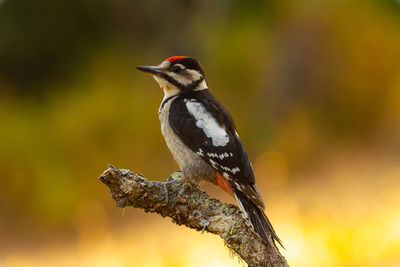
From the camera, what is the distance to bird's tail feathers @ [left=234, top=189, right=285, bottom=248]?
2.18m

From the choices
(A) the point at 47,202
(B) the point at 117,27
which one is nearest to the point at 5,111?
(A) the point at 47,202

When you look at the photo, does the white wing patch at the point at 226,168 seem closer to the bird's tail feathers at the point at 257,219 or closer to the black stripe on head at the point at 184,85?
the bird's tail feathers at the point at 257,219

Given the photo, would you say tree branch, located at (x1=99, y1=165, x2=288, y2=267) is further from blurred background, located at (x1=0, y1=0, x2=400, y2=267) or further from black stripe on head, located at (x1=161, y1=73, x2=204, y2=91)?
blurred background, located at (x1=0, y1=0, x2=400, y2=267)

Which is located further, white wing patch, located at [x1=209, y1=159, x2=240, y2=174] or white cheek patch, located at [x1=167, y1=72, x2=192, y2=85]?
white cheek patch, located at [x1=167, y1=72, x2=192, y2=85]

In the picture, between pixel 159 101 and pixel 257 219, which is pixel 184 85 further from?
pixel 159 101

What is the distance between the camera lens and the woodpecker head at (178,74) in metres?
2.93

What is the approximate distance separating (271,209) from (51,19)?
14.0 ft

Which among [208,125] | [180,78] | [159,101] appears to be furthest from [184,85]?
[159,101]

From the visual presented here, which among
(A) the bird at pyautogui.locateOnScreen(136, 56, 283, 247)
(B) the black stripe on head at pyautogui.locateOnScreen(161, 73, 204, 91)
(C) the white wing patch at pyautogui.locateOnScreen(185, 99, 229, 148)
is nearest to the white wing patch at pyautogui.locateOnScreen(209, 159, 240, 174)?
(A) the bird at pyautogui.locateOnScreen(136, 56, 283, 247)

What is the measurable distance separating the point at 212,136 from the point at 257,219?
1.85 feet

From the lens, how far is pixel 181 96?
9.67 ft

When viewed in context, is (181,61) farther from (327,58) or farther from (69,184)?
(327,58)

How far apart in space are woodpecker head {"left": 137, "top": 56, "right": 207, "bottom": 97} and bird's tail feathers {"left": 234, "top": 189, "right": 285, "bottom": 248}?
825 mm

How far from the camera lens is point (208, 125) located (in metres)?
2.69
